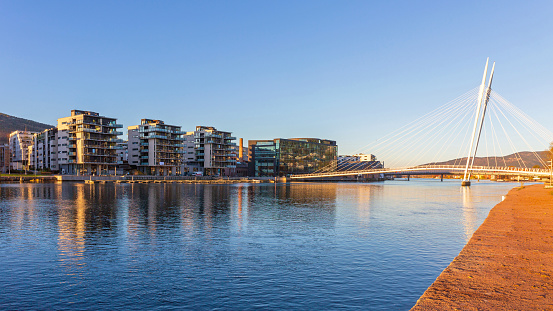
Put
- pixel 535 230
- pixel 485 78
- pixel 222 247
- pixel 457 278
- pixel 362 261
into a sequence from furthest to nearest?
pixel 485 78, pixel 535 230, pixel 222 247, pixel 362 261, pixel 457 278

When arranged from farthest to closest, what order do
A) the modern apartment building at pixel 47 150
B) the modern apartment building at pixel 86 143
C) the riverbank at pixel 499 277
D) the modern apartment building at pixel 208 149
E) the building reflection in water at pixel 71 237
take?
1. the modern apartment building at pixel 208 149
2. the modern apartment building at pixel 47 150
3. the modern apartment building at pixel 86 143
4. the building reflection in water at pixel 71 237
5. the riverbank at pixel 499 277

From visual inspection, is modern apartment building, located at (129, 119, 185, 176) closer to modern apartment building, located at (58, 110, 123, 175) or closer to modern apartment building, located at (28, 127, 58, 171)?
modern apartment building, located at (58, 110, 123, 175)

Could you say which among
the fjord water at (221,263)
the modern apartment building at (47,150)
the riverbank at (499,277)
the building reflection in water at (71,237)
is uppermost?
the modern apartment building at (47,150)

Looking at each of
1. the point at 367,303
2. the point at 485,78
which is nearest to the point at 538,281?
the point at 367,303

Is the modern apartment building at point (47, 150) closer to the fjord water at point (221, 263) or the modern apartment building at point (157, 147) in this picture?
the modern apartment building at point (157, 147)

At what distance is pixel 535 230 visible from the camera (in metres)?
26.8

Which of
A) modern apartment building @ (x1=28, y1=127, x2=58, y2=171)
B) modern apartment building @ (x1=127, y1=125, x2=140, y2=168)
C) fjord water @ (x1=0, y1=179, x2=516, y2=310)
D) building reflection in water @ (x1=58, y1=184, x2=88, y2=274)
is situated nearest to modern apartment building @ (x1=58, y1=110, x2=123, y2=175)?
modern apartment building @ (x1=28, y1=127, x2=58, y2=171)

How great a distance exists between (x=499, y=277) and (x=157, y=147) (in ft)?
554

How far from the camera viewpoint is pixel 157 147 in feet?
567

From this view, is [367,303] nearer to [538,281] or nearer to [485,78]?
[538,281]

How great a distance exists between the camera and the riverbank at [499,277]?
12055 millimetres

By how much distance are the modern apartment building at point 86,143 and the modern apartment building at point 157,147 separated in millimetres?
15532

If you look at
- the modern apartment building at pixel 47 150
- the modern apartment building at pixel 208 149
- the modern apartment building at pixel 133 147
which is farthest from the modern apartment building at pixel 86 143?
the modern apartment building at pixel 208 149

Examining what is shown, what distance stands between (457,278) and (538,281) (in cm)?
268
